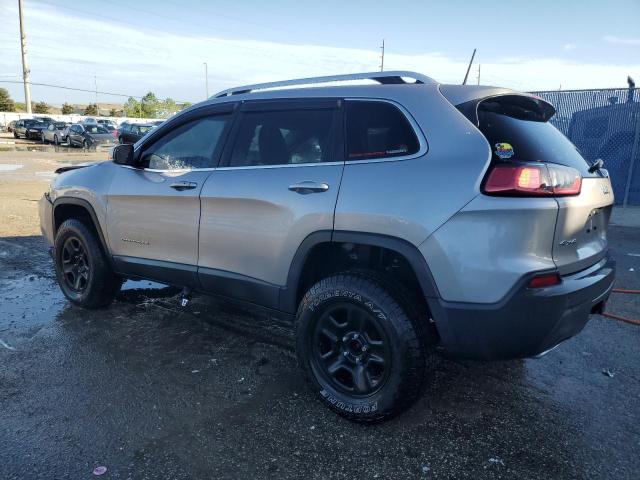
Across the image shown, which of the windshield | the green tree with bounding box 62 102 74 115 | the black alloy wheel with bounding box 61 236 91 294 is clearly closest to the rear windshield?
the black alloy wheel with bounding box 61 236 91 294

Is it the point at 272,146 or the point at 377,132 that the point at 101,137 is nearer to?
the point at 272,146

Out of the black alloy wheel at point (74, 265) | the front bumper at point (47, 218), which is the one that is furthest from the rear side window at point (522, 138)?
the front bumper at point (47, 218)

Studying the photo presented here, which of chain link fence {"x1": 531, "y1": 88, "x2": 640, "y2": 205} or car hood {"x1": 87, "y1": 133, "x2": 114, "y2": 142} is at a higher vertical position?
chain link fence {"x1": 531, "y1": 88, "x2": 640, "y2": 205}

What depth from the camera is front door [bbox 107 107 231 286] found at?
3.58 metres

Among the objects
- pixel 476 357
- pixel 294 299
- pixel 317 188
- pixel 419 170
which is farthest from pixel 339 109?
pixel 476 357

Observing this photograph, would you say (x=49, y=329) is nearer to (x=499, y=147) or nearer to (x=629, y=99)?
(x=499, y=147)

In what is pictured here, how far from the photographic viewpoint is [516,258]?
7.59 ft

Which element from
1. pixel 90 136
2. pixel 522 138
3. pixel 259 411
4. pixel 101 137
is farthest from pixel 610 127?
pixel 90 136

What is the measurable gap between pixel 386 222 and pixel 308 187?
1.84ft

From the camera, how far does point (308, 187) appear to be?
290 cm

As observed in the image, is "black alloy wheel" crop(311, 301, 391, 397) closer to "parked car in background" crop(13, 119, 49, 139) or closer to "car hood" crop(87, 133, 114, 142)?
"car hood" crop(87, 133, 114, 142)

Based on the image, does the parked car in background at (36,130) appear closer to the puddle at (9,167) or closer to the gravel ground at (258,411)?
the puddle at (9,167)

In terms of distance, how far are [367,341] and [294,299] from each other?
568mm

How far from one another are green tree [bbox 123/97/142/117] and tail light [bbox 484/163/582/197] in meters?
91.8
